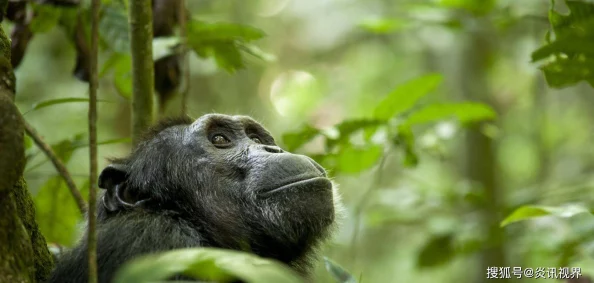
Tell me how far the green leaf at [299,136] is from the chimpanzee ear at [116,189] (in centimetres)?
121

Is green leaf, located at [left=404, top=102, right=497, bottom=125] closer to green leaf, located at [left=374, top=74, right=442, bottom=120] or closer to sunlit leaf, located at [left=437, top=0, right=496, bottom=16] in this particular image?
green leaf, located at [left=374, top=74, right=442, bottom=120]

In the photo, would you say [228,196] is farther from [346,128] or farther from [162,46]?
[346,128]

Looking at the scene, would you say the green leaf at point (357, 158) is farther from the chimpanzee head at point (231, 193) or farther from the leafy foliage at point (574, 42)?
the leafy foliage at point (574, 42)

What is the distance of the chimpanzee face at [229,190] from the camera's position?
12.9 feet

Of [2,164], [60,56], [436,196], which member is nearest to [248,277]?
[2,164]

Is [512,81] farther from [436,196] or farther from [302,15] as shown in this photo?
[436,196]

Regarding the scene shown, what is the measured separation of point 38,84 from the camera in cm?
1134

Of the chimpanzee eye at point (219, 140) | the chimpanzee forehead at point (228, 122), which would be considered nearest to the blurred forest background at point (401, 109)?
the chimpanzee forehead at point (228, 122)

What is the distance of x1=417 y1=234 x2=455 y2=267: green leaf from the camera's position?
6.64 meters

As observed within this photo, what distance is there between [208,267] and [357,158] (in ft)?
11.9

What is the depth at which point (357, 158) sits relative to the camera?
17.9 feet

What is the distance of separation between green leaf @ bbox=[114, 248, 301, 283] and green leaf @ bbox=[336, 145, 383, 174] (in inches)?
135

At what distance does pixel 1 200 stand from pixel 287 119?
1352cm

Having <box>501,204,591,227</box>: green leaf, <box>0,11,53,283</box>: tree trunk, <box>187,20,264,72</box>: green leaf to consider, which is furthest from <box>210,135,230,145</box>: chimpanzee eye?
<box>501,204,591,227</box>: green leaf
